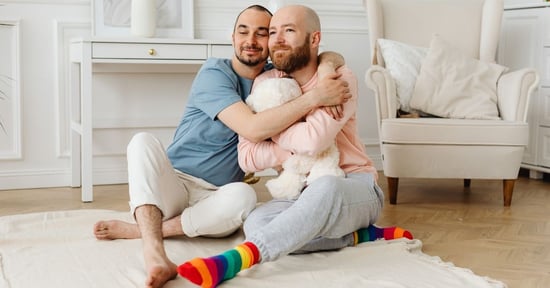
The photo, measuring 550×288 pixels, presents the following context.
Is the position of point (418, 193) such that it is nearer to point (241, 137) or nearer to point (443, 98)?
point (443, 98)

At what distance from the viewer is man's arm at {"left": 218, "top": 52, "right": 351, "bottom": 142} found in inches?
89.0

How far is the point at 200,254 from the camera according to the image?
2.37 metres

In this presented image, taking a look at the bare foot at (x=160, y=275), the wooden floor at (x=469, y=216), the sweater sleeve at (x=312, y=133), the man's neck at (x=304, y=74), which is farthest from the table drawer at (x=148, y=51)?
the bare foot at (x=160, y=275)

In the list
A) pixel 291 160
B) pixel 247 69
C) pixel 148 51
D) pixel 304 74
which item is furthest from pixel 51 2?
pixel 291 160

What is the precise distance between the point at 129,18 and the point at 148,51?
0.46 metres

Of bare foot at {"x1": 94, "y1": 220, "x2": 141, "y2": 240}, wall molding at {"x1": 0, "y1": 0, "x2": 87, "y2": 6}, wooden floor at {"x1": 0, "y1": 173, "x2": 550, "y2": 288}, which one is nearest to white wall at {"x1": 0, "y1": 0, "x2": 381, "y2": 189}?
wall molding at {"x1": 0, "y1": 0, "x2": 87, "y2": 6}

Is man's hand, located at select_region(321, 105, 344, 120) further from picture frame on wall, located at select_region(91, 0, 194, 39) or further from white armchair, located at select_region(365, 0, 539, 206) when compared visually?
picture frame on wall, located at select_region(91, 0, 194, 39)

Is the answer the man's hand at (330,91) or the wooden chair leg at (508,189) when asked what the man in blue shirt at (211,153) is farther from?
the wooden chair leg at (508,189)

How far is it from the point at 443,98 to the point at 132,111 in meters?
1.60

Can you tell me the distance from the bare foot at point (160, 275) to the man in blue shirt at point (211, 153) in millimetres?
96

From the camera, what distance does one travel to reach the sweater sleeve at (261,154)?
237cm

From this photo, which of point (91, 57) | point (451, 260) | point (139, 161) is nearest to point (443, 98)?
point (451, 260)

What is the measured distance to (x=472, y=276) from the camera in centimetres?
218

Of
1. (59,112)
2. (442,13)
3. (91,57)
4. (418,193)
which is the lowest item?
(418,193)
